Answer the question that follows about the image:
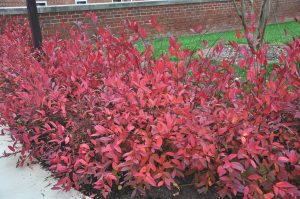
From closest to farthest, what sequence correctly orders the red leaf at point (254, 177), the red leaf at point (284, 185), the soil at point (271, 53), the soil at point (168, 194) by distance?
1. the red leaf at point (284, 185)
2. the red leaf at point (254, 177)
3. the soil at point (168, 194)
4. the soil at point (271, 53)

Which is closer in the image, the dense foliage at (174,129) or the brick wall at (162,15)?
the dense foliage at (174,129)

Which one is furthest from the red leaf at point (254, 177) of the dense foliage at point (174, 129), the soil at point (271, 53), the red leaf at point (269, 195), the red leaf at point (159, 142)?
the soil at point (271, 53)

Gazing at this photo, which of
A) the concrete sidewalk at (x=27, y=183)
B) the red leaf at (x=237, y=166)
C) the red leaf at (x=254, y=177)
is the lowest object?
the concrete sidewalk at (x=27, y=183)

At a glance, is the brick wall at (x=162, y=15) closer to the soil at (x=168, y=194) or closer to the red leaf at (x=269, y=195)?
the soil at (x=168, y=194)

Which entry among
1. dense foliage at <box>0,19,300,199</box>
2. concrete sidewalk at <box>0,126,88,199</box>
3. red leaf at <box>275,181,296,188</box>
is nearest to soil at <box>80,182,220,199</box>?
dense foliage at <box>0,19,300,199</box>

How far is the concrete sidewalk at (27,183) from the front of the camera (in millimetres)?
2660

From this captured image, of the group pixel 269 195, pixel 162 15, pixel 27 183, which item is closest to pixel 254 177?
pixel 269 195

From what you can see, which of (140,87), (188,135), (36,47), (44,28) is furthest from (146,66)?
(44,28)

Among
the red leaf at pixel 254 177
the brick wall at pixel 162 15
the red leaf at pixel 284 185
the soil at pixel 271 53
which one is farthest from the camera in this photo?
the brick wall at pixel 162 15

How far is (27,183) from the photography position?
9.33ft

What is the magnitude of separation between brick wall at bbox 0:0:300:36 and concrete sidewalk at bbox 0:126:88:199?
6.67 m

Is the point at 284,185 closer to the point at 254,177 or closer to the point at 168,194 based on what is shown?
the point at 254,177

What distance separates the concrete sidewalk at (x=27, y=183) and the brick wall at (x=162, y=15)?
21.9ft

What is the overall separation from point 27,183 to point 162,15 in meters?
9.73
